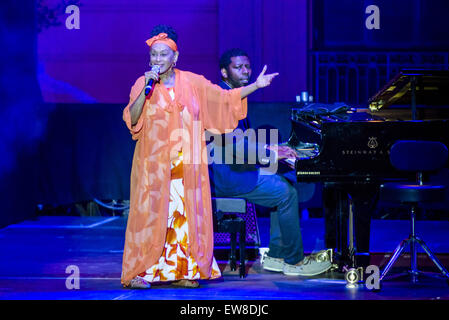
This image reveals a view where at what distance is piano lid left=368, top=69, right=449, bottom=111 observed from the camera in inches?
156

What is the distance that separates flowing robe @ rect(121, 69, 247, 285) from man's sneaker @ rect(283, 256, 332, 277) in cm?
67

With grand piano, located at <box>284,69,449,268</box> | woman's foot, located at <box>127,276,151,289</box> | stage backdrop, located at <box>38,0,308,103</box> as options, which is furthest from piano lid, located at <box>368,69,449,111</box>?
stage backdrop, located at <box>38,0,308,103</box>

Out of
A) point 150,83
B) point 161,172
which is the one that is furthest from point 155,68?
point 161,172

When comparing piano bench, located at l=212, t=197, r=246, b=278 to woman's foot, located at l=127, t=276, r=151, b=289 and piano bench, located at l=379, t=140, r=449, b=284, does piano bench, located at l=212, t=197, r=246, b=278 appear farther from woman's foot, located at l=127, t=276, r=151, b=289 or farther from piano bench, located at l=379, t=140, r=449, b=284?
piano bench, located at l=379, t=140, r=449, b=284

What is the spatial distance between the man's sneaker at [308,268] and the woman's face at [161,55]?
5.17 ft

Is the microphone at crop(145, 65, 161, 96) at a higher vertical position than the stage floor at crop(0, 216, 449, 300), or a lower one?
higher

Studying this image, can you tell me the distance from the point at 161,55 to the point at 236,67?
0.94 metres

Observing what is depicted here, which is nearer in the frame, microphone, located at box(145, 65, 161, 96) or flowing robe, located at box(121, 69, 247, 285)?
microphone, located at box(145, 65, 161, 96)

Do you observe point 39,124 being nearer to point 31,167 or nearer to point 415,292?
point 31,167

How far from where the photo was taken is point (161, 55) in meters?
3.86

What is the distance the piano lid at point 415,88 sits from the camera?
397cm

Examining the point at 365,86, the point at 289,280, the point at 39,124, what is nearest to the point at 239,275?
the point at 289,280

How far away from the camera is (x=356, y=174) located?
405cm
